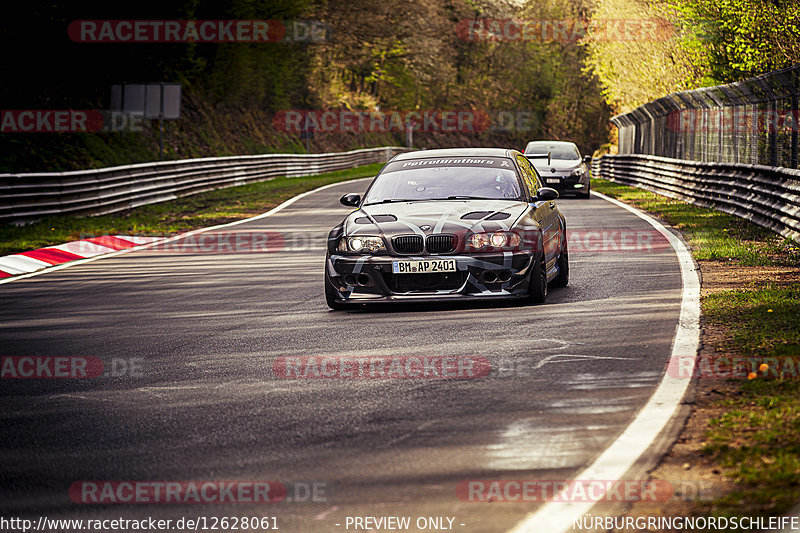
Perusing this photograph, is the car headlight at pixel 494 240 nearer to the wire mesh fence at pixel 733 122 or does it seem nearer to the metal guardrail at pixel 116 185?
the wire mesh fence at pixel 733 122

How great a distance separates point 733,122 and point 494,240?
1435 centimetres

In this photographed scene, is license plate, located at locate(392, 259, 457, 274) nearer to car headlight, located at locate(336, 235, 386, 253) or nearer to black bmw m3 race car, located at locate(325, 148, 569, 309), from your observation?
black bmw m3 race car, located at locate(325, 148, 569, 309)

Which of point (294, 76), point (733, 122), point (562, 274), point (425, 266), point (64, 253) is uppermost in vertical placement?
point (294, 76)

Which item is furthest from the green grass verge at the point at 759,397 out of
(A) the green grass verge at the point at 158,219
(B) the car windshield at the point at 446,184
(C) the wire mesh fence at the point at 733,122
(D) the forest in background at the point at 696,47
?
(D) the forest in background at the point at 696,47

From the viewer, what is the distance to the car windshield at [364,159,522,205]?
443 inches

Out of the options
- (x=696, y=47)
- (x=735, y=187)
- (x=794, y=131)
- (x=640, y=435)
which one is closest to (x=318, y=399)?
(x=640, y=435)

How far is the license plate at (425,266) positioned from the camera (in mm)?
9977

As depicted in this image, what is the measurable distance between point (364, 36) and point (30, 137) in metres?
34.2

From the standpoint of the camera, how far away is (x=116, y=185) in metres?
23.8

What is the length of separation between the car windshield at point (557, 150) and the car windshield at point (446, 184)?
19.4 meters

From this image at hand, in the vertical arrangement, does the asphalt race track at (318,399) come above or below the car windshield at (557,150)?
below

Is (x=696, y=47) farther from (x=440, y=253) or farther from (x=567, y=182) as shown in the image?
(x=440, y=253)

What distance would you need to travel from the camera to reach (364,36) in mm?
61781

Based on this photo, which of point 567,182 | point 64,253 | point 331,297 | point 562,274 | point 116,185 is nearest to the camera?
point 331,297
